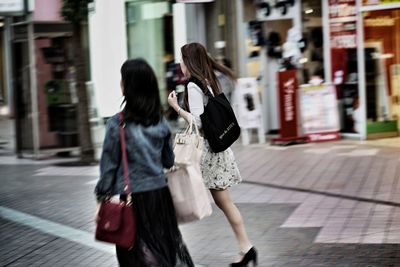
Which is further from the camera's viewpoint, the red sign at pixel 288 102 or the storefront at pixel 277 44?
the storefront at pixel 277 44

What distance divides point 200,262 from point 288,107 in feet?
27.8

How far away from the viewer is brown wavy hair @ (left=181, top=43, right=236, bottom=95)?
6.62 metres

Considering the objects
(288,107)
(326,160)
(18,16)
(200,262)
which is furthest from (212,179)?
(18,16)

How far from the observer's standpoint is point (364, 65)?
15.4 meters

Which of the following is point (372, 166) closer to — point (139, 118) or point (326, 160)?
point (326, 160)

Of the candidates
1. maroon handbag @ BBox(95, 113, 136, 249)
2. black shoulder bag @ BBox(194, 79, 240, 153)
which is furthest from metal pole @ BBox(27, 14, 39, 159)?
maroon handbag @ BBox(95, 113, 136, 249)

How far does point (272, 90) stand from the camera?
55.6 ft

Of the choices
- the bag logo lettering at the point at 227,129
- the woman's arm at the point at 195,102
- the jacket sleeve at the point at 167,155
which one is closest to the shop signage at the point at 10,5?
the woman's arm at the point at 195,102

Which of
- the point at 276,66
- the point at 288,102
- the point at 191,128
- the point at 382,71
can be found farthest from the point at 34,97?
the point at 191,128

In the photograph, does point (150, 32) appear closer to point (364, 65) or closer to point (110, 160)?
point (364, 65)

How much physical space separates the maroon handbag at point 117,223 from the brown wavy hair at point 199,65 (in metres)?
1.86

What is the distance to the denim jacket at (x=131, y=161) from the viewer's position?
16.5 ft

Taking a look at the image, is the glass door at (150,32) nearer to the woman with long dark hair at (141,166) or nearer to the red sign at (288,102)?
the red sign at (288,102)

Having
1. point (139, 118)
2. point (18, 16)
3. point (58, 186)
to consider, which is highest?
point (18, 16)
